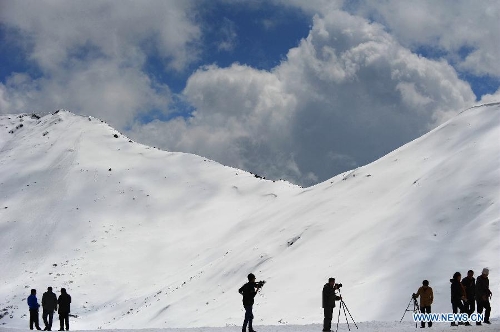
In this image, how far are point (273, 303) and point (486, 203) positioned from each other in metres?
15.7

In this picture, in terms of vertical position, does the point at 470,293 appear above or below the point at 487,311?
above

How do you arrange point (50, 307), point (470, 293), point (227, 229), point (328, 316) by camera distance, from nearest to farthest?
point (328, 316) → point (470, 293) → point (50, 307) → point (227, 229)

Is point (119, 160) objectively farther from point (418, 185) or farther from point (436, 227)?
point (436, 227)

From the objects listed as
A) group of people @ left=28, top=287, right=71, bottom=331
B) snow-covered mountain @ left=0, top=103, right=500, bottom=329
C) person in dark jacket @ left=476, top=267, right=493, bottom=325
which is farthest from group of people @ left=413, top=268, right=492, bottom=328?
group of people @ left=28, top=287, right=71, bottom=331

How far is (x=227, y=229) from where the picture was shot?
73.1 m

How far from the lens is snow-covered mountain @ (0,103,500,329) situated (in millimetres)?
34500

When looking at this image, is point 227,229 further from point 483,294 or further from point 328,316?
point 483,294

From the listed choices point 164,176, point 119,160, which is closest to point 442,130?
point 164,176

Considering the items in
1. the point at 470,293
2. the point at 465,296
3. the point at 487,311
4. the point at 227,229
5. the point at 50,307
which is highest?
the point at 227,229

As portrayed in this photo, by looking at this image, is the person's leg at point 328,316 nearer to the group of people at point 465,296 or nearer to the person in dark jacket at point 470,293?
the group of people at point 465,296

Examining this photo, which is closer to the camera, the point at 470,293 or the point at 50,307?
the point at 470,293

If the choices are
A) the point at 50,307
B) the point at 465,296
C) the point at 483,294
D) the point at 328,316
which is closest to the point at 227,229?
the point at 50,307

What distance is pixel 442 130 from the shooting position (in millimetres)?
56906

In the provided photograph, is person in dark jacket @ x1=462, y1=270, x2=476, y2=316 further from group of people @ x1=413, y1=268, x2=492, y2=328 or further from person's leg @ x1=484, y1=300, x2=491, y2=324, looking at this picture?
person's leg @ x1=484, y1=300, x2=491, y2=324
